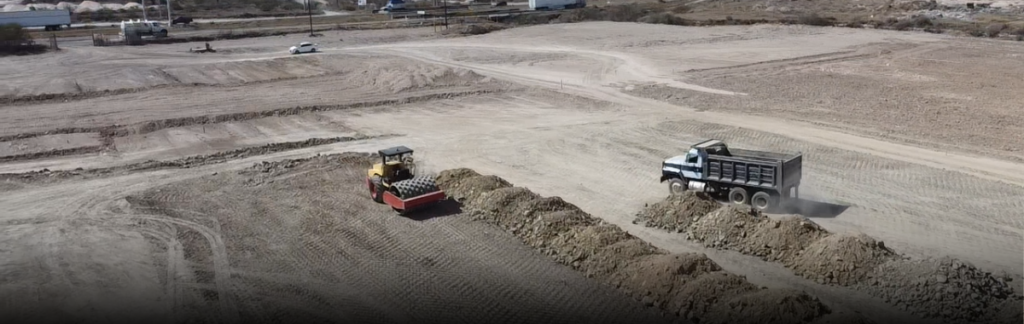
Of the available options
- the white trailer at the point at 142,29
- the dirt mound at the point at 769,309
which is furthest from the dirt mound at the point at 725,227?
the white trailer at the point at 142,29

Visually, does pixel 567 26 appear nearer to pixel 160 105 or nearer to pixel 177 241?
pixel 160 105

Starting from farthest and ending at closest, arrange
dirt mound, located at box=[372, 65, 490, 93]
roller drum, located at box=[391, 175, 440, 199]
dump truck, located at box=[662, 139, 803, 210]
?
1. dirt mound, located at box=[372, 65, 490, 93]
2. roller drum, located at box=[391, 175, 440, 199]
3. dump truck, located at box=[662, 139, 803, 210]

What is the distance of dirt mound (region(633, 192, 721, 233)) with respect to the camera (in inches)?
682

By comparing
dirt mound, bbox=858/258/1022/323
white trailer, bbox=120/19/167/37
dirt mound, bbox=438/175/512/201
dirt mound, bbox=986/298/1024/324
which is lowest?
dirt mound, bbox=986/298/1024/324

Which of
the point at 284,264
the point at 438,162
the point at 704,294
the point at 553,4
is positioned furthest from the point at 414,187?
the point at 553,4

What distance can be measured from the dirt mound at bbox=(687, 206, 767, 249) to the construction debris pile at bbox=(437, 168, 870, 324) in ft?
4.79

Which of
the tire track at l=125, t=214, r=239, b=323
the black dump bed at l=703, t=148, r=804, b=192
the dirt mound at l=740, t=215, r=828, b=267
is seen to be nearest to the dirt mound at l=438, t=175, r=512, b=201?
the black dump bed at l=703, t=148, r=804, b=192

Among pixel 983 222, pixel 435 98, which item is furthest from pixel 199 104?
pixel 983 222

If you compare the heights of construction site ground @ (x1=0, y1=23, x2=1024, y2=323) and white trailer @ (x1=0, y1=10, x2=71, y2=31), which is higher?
white trailer @ (x1=0, y1=10, x2=71, y2=31)

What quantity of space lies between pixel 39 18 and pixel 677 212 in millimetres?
74764

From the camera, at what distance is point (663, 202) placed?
18.3 meters

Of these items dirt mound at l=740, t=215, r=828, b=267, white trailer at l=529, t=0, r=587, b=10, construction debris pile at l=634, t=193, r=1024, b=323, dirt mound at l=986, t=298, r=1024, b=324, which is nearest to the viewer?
dirt mound at l=986, t=298, r=1024, b=324

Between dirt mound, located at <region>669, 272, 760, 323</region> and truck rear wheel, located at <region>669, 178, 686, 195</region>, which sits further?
truck rear wheel, located at <region>669, 178, 686, 195</region>

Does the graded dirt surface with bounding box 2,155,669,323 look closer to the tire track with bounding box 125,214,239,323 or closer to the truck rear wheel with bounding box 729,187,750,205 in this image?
the tire track with bounding box 125,214,239,323
